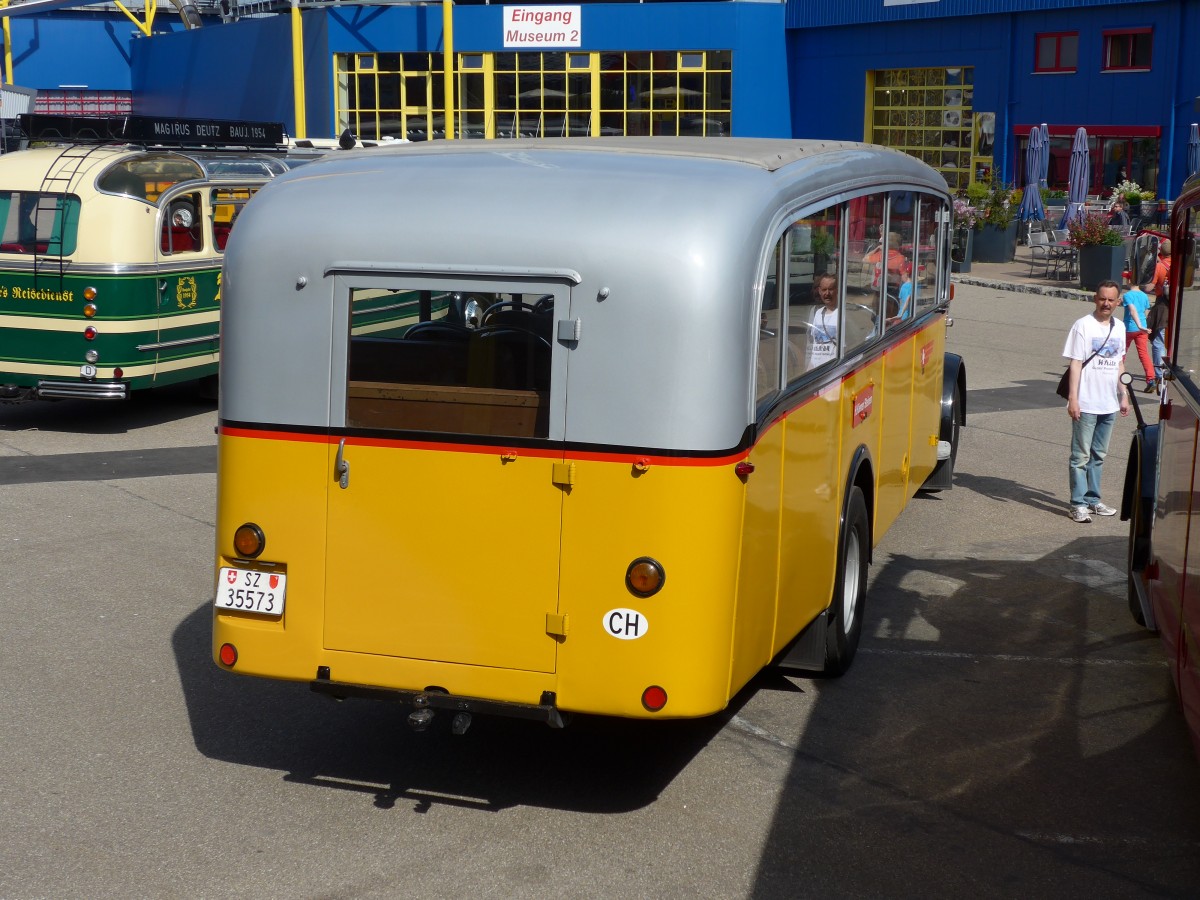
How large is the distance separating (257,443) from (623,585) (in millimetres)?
1574

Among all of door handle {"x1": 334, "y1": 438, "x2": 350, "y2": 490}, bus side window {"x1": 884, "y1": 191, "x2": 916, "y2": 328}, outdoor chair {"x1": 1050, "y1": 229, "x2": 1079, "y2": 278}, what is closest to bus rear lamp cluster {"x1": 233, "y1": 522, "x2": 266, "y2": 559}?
door handle {"x1": 334, "y1": 438, "x2": 350, "y2": 490}

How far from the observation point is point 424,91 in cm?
3856

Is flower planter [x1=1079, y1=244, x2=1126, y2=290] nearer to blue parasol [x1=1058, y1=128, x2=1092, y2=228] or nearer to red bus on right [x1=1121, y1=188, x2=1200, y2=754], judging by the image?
blue parasol [x1=1058, y1=128, x2=1092, y2=228]

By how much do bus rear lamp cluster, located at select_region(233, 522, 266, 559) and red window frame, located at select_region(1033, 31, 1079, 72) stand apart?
30213 mm

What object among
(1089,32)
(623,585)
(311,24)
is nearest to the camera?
(623,585)

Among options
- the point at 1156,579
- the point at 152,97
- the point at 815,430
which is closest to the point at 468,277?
the point at 815,430

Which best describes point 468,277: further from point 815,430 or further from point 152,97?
point 152,97

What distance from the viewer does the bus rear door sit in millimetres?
5391

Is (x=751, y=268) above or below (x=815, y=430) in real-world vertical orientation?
above

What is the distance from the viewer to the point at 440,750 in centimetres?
644

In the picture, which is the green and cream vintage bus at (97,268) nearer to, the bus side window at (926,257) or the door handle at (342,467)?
the bus side window at (926,257)

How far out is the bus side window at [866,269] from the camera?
7051mm

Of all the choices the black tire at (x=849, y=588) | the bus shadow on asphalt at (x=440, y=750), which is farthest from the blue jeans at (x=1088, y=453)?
the bus shadow on asphalt at (x=440, y=750)

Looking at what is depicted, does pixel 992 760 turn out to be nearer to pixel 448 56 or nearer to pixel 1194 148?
pixel 1194 148
